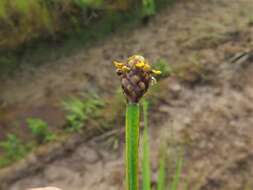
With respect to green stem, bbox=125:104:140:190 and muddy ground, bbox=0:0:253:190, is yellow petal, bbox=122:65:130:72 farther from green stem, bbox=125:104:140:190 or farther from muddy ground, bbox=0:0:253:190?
muddy ground, bbox=0:0:253:190

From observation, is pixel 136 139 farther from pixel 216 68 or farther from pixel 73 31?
pixel 73 31

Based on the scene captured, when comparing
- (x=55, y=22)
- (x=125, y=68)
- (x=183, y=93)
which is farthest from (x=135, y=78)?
(x=55, y=22)

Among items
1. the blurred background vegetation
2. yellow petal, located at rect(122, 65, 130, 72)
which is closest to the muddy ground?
the blurred background vegetation

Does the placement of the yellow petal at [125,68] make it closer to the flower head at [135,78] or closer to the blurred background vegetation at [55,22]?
the flower head at [135,78]

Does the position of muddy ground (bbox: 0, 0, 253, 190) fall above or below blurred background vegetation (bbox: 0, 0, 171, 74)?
below

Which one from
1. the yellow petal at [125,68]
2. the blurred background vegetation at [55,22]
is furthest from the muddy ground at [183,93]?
the yellow petal at [125,68]

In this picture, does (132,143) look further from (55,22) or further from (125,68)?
(55,22)

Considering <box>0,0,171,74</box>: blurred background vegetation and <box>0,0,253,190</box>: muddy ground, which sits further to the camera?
<box>0,0,171,74</box>: blurred background vegetation
